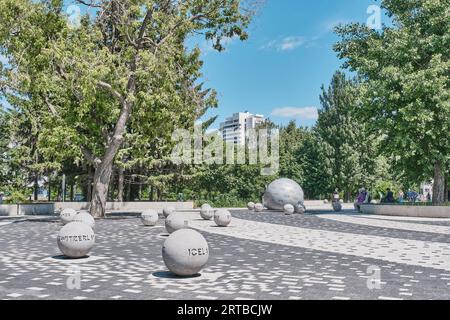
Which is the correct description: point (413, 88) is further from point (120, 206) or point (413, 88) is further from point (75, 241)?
point (120, 206)

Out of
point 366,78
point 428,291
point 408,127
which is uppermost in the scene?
point 366,78

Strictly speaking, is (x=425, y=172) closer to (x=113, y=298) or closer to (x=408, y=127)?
(x=408, y=127)

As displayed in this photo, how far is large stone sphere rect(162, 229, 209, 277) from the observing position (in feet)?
34.3

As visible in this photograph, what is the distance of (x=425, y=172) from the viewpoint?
33719 millimetres

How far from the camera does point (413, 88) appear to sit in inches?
1208

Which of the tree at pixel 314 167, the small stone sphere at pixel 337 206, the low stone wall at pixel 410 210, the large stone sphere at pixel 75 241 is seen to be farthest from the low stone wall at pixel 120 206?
the large stone sphere at pixel 75 241

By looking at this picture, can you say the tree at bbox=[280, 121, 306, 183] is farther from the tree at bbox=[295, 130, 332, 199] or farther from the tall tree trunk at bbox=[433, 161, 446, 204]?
the tall tree trunk at bbox=[433, 161, 446, 204]

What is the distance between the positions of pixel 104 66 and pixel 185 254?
17716mm

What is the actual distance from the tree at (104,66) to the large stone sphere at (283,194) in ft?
38.2

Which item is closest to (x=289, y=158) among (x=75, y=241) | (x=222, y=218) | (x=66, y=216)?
Result: (x=222, y=218)

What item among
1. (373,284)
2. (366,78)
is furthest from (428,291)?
(366,78)

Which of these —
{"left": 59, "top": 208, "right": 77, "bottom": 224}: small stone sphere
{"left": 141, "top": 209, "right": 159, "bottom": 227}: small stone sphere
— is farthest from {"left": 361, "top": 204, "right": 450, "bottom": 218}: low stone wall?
{"left": 59, "top": 208, "right": 77, "bottom": 224}: small stone sphere

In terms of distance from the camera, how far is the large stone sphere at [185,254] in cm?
1045

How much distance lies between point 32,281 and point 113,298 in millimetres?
2654
